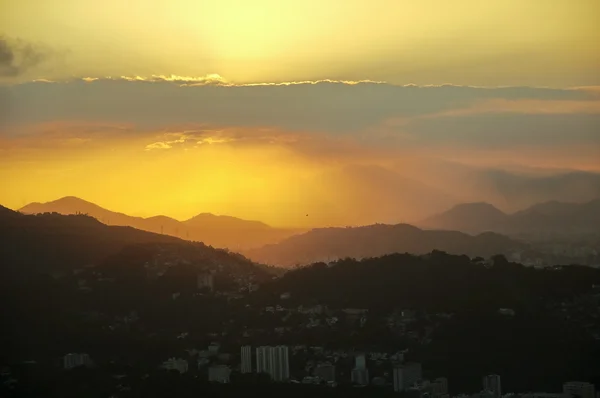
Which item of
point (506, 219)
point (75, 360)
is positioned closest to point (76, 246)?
point (75, 360)

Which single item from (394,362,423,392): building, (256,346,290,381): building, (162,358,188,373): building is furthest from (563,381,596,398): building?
(162,358,188,373): building

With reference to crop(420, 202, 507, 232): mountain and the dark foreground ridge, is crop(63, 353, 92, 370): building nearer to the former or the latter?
the dark foreground ridge

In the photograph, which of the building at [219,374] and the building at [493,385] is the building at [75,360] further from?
the building at [493,385]

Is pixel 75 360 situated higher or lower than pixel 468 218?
lower

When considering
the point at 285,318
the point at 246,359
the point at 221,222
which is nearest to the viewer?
the point at 246,359

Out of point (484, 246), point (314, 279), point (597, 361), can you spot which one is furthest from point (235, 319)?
point (484, 246)

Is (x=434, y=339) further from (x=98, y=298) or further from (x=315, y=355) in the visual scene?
(x=98, y=298)

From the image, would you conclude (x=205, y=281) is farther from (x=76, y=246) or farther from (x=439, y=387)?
(x=439, y=387)
